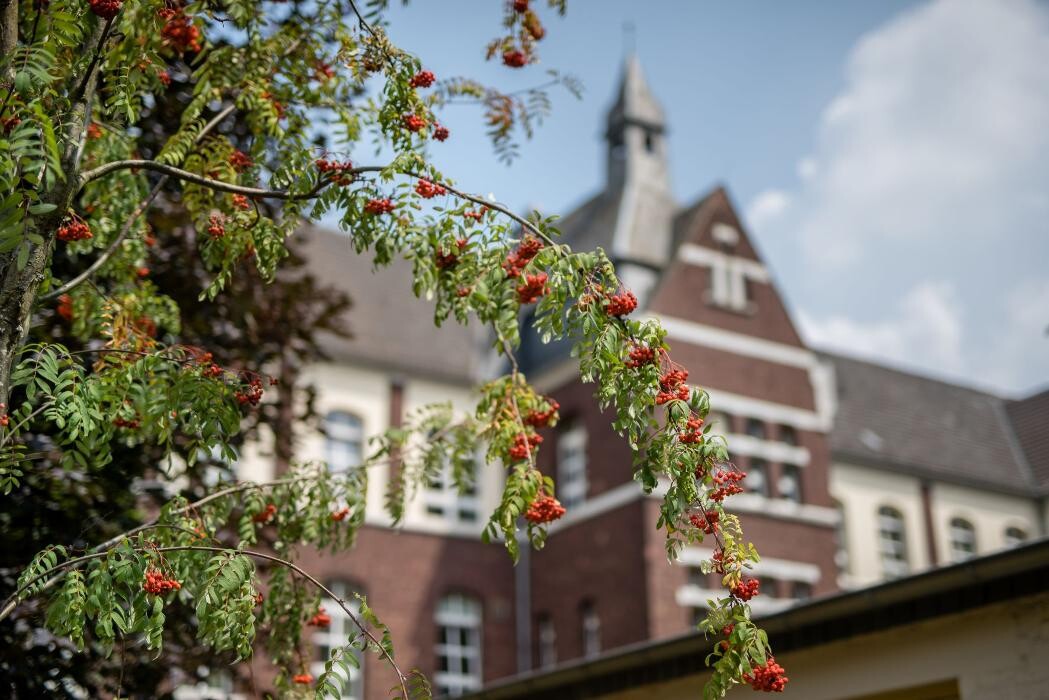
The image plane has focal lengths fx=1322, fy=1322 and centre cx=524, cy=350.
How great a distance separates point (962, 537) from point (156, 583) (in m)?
28.1

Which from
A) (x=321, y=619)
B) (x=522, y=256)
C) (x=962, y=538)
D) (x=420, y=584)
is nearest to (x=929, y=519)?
(x=962, y=538)

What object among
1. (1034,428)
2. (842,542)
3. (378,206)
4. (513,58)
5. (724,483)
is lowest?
(724,483)

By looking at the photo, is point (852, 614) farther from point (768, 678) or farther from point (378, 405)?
point (378, 405)

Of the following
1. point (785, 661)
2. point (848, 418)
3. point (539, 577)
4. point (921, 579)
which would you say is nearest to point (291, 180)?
point (921, 579)

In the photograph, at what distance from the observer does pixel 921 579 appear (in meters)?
8.39

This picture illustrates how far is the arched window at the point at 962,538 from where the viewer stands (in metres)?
30.4

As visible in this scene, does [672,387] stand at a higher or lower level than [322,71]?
lower

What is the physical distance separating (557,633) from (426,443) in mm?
17012

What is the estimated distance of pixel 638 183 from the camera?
1064 inches

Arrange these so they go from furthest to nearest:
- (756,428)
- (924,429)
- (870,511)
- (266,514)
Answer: (924,429)
(870,511)
(756,428)
(266,514)

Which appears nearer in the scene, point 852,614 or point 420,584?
point 852,614

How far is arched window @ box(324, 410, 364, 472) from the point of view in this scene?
83.3 ft

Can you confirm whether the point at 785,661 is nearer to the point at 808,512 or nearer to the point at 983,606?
the point at 983,606

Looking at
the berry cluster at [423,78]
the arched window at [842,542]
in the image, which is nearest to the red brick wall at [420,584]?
the arched window at [842,542]
